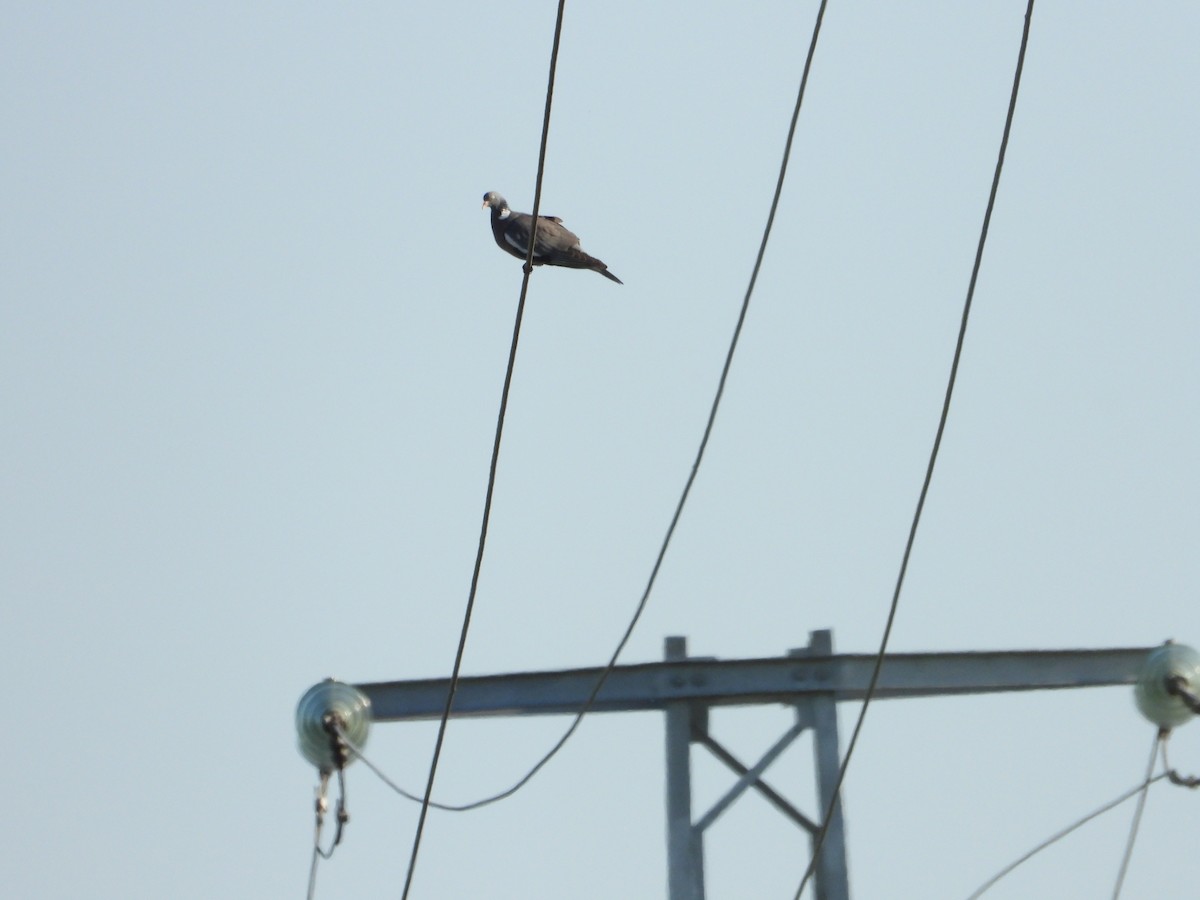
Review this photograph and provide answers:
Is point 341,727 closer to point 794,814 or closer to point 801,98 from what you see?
point 794,814

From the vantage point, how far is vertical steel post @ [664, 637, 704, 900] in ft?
25.8

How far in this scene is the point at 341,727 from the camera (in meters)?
8.09

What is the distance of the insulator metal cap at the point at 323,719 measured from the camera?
8102mm

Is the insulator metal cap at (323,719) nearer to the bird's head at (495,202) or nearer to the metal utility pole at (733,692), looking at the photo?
the metal utility pole at (733,692)

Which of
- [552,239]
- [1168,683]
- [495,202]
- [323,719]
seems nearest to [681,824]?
[323,719]

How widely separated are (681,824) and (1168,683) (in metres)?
1.81

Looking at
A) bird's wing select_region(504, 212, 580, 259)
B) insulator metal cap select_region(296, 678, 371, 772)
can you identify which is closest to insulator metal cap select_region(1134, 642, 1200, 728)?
insulator metal cap select_region(296, 678, 371, 772)

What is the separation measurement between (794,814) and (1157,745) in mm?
1416

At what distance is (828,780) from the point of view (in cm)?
795

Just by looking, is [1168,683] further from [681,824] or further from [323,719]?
[323,719]

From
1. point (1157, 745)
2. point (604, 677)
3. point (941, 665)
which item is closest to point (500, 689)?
point (604, 677)

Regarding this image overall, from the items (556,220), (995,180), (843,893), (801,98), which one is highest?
(556,220)

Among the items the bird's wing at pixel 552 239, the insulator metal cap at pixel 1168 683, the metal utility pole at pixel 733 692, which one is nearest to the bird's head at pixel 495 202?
the bird's wing at pixel 552 239

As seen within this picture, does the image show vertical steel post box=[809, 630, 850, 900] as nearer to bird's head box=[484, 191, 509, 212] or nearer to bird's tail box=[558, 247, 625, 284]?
bird's tail box=[558, 247, 625, 284]
